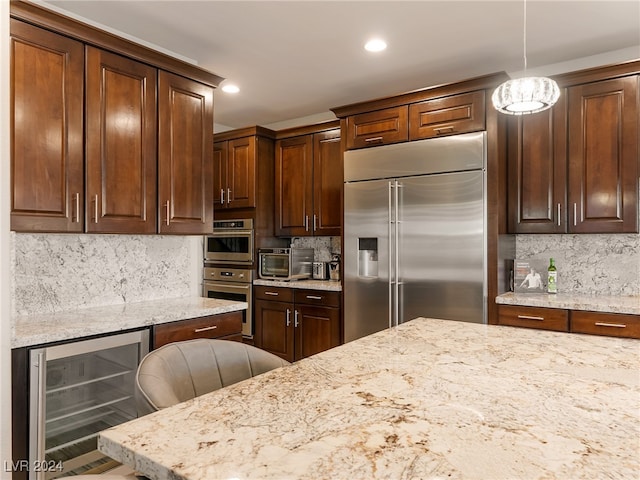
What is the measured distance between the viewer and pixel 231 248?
467cm

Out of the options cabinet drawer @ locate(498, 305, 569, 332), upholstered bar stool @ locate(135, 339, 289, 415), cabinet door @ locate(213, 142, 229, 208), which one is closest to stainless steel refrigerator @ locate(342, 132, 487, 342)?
cabinet drawer @ locate(498, 305, 569, 332)

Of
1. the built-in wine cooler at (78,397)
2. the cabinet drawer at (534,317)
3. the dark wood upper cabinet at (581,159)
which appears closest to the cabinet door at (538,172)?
the dark wood upper cabinet at (581,159)

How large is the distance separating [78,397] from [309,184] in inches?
113

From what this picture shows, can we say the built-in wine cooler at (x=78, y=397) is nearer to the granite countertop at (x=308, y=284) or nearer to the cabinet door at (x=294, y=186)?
the granite countertop at (x=308, y=284)

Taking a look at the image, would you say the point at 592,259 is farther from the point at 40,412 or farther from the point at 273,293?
the point at 40,412

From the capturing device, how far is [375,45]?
306 centimetres

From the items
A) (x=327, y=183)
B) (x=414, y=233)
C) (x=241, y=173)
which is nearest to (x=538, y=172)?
(x=414, y=233)

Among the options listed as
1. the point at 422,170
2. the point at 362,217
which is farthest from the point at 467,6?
the point at 362,217

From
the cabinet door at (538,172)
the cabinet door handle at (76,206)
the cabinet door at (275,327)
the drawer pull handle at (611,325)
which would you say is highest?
the cabinet door at (538,172)

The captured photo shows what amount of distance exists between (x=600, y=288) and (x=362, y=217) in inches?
A: 75.4

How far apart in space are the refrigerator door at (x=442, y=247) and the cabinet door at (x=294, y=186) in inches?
49.6

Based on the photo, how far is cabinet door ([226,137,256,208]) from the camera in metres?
4.56

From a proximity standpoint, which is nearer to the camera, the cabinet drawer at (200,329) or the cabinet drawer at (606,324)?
the cabinet drawer at (200,329)

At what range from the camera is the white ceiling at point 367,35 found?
256 cm
